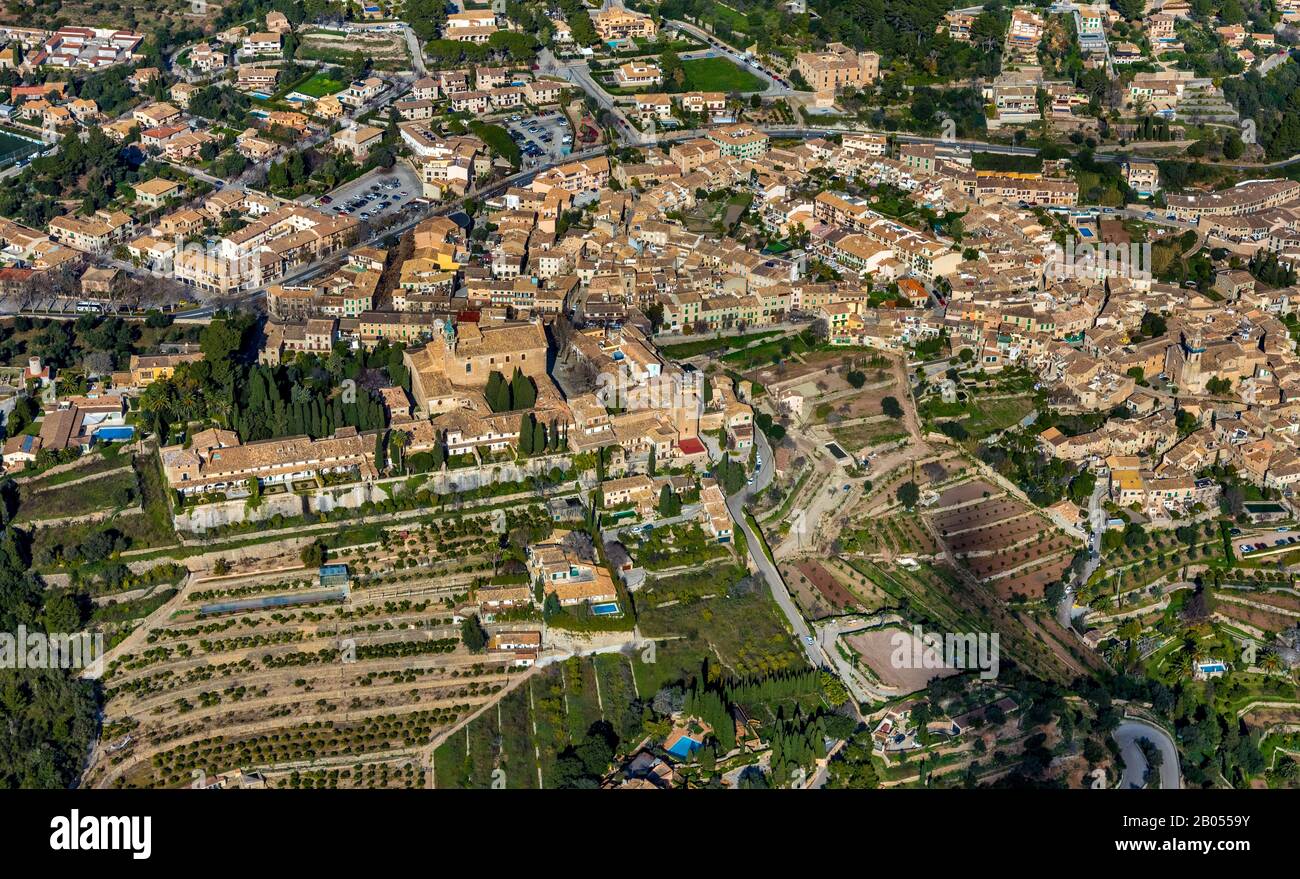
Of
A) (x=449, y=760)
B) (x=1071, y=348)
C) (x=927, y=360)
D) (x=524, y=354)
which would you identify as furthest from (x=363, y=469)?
Answer: (x=1071, y=348)

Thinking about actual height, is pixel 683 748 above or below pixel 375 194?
below

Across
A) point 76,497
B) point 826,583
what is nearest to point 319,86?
point 76,497

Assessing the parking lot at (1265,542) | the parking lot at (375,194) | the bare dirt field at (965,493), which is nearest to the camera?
the parking lot at (1265,542)

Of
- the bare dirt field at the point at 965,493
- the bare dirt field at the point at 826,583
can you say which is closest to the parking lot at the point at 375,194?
the bare dirt field at the point at 826,583

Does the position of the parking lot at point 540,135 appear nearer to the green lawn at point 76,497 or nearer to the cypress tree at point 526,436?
the cypress tree at point 526,436

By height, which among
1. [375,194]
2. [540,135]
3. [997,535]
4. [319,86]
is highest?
[319,86]

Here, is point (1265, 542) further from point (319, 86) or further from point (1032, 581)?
point (319, 86)

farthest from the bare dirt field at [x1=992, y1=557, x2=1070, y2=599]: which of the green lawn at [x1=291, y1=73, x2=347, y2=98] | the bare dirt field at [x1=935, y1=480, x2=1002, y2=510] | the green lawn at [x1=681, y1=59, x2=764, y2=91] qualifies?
the green lawn at [x1=291, y1=73, x2=347, y2=98]
